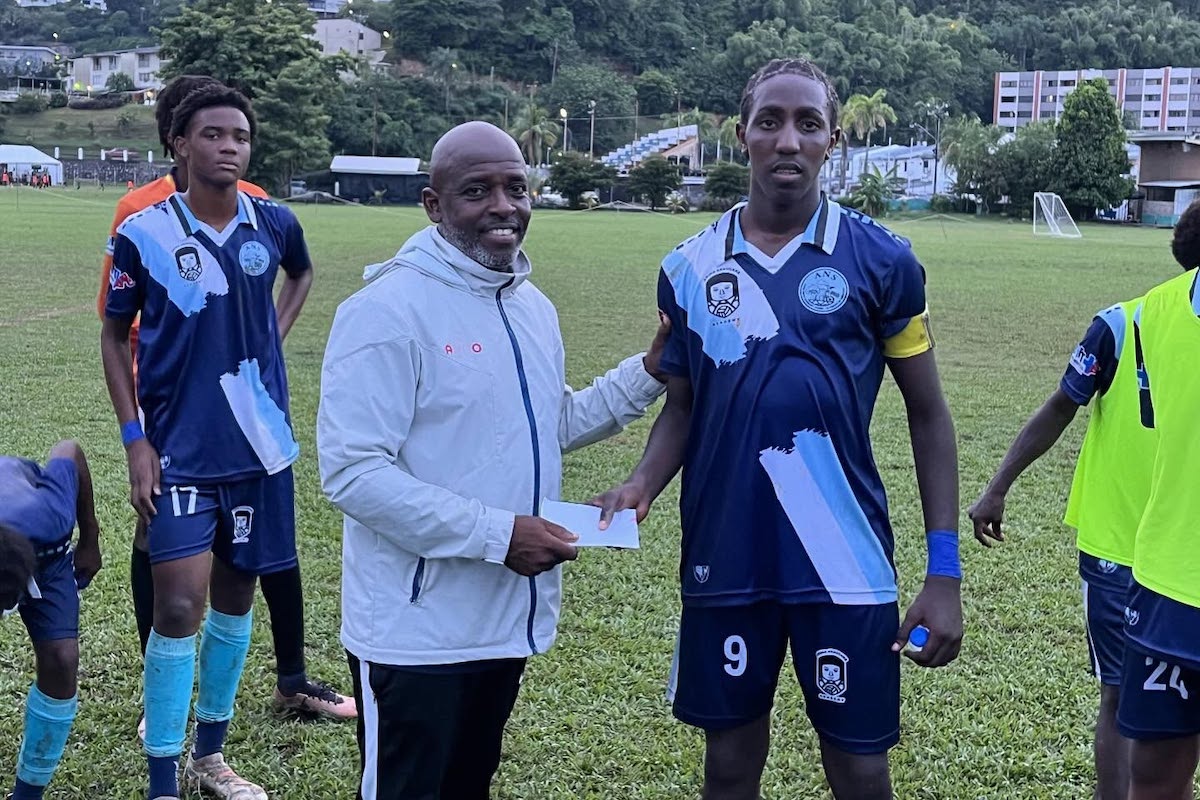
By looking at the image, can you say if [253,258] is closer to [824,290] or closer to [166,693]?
[166,693]

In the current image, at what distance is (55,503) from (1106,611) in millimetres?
2862

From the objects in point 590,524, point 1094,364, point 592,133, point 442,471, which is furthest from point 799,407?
point 592,133

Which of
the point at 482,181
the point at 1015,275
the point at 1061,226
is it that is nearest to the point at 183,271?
the point at 482,181

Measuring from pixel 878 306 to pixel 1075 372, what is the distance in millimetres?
925

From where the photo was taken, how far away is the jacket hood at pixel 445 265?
268cm

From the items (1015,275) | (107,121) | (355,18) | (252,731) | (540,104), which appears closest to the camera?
(252,731)

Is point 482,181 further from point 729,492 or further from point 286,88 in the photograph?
point 286,88

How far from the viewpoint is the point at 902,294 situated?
2635 millimetres

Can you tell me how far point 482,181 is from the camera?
2.67m

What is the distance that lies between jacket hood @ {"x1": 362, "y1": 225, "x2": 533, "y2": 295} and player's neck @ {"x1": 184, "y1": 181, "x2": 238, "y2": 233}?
1247 millimetres

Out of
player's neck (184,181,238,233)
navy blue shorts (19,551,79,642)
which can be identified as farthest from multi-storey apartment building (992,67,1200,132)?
navy blue shorts (19,551,79,642)

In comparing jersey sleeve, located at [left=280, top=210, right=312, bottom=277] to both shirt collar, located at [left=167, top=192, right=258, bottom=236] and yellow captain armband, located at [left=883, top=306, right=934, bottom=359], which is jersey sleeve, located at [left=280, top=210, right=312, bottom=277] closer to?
shirt collar, located at [left=167, top=192, right=258, bottom=236]

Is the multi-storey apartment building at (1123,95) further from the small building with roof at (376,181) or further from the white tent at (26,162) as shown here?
the white tent at (26,162)

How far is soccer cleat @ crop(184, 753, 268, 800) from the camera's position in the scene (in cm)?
367
